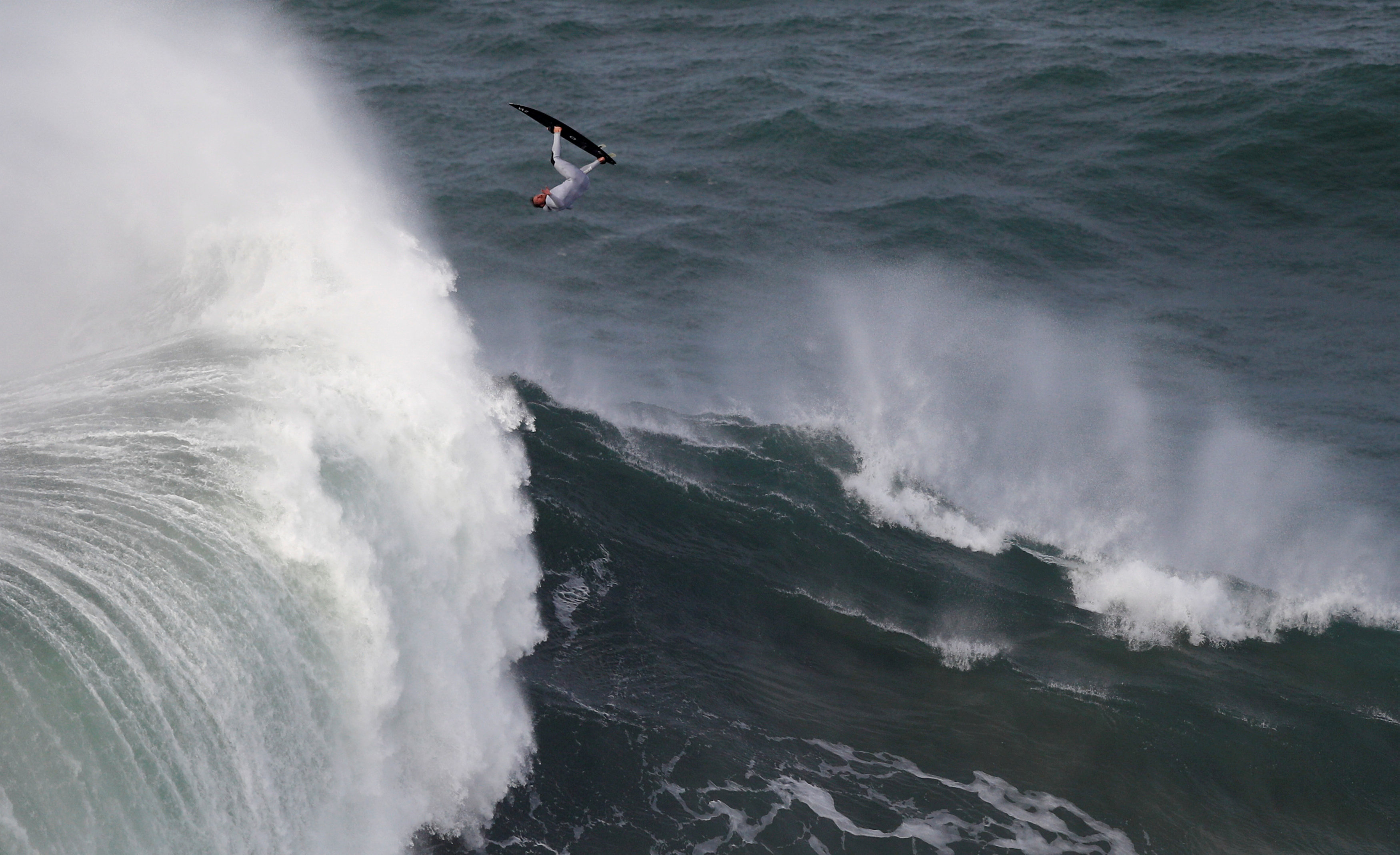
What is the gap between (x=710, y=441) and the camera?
88.8 ft

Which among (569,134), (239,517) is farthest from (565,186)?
(239,517)

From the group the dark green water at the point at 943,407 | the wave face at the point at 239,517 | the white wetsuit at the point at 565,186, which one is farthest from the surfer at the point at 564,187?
the dark green water at the point at 943,407

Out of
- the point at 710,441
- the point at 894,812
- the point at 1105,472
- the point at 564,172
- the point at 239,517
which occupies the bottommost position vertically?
the point at 894,812

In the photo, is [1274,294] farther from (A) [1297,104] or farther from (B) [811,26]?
(B) [811,26]

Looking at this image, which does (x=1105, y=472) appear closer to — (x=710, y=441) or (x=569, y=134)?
(x=710, y=441)

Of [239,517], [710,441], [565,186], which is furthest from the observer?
[710,441]

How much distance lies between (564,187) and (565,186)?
13cm

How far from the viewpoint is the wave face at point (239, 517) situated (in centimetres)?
1351

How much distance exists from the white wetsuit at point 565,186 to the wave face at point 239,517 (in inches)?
160

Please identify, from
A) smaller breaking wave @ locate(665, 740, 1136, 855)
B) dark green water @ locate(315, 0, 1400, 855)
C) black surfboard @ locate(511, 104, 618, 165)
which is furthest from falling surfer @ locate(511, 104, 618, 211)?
smaller breaking wave @ locate(665, 740, 1136, 855)

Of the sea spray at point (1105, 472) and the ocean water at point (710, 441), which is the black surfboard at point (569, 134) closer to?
the ocean water at point (710, 441)

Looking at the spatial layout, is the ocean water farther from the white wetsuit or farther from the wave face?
the white wetsuit

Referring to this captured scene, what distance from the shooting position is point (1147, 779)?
19.1 metres

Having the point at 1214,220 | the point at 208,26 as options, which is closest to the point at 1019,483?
the point at 1214,220
